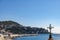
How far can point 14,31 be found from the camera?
19788 cm

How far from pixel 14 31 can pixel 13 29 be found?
250 centimetres

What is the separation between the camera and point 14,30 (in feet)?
651

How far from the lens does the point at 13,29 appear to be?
19875 cm

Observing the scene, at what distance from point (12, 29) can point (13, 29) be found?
1.21 metres

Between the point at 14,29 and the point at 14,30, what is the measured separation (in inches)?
49.7

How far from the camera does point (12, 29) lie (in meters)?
199

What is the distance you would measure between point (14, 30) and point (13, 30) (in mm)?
2297

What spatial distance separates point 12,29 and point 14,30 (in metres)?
2.51

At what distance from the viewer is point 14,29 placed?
654ft

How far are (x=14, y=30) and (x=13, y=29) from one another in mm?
1513

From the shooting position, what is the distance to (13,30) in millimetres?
196375

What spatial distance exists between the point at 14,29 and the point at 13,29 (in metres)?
1.13
